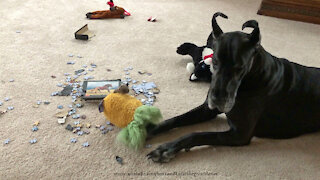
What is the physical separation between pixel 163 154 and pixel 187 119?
246 mm

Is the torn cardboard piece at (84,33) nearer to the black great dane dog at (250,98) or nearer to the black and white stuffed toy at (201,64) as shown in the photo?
the black and white stuffed toy at (201,64)

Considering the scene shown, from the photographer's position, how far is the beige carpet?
120cm

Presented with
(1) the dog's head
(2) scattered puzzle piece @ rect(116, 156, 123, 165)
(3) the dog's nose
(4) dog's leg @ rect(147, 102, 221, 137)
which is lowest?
(2) scattered puzzle piece @ rect(116, 156, 123, 165)

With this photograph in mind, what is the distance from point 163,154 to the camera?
121 centimetres

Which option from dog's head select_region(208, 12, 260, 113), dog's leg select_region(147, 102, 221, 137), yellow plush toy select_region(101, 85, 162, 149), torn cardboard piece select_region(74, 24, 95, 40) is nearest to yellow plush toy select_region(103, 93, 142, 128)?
yellow plush toy select_region(101, 85, 162, 149)

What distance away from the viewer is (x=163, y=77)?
176cm

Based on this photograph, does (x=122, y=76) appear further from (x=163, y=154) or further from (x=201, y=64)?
(x=163, y=154)

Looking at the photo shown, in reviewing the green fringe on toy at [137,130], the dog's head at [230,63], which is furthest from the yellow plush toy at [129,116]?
the dog's head at [230,63]

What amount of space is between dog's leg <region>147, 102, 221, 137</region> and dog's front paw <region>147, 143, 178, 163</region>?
4.7 inches

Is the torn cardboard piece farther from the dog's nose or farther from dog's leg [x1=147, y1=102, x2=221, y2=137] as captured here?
the dog's nose

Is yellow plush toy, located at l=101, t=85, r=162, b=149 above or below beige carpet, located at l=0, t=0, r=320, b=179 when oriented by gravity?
above

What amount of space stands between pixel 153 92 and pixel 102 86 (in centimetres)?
27

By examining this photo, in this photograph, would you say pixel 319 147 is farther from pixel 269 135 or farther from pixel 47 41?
pixel 47 41

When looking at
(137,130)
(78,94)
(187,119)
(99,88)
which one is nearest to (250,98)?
(187,119)
